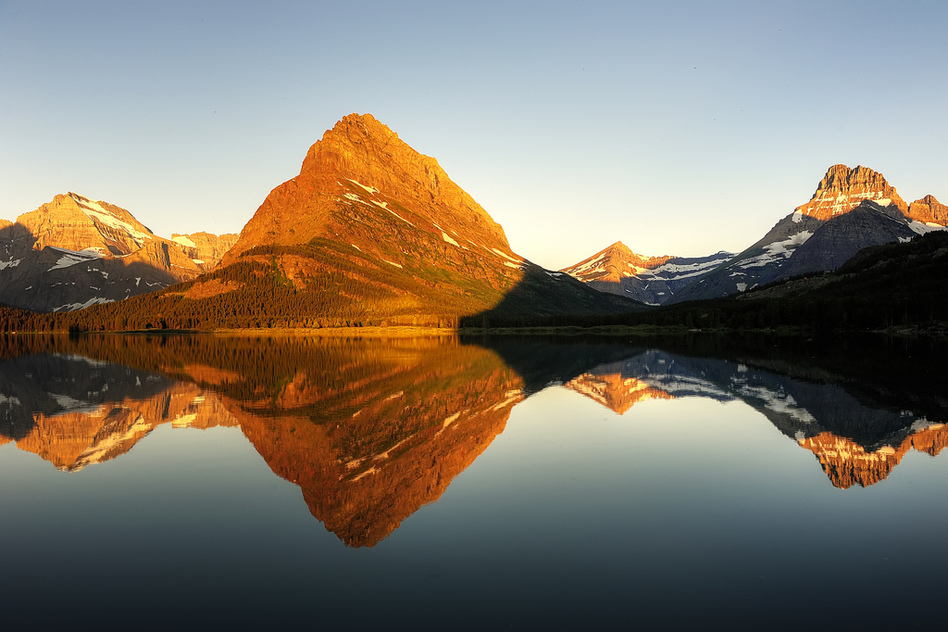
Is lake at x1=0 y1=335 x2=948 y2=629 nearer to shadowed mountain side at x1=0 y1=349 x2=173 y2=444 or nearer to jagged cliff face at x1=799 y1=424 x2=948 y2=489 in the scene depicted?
jagged cliff face at x1=799 y1=424 x2=948 y2=489

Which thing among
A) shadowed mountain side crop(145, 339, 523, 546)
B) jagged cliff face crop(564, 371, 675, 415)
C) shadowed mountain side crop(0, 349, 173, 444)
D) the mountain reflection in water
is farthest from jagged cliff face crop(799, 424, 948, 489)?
shadowed mountain side crop(0, 349, 173, 444)

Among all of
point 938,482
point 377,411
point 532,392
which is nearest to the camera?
point 938,482

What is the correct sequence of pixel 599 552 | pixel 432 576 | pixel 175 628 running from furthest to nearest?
pixel 599 552, pixel 432 576, pixel 175 628

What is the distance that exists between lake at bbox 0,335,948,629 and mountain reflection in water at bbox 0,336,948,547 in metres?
0.26

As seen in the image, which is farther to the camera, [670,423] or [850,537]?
[670,423]

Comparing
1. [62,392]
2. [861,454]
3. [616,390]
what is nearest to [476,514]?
[861,454]

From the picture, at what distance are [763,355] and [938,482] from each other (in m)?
78.0

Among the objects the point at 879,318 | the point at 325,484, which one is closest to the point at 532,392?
the point at 325,484

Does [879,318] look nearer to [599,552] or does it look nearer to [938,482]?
[938,482]

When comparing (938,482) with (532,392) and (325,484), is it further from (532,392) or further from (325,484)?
(532,392)

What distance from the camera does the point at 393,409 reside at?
4181 cm

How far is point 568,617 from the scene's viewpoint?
13.1 meters

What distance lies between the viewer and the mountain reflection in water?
25.3 meters

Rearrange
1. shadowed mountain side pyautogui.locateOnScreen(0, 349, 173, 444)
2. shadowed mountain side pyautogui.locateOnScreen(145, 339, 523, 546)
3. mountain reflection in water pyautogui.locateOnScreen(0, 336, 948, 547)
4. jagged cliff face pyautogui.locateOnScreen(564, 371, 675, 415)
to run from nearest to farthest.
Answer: shadowed mountain side pyautogui.locateOnScreen(145, 339, 523, 546)
mountain reflection in water pyautogui.locateOnScreen(0, 336, 948, 547)
shadowed mountain side pyautogui.locateOnScreen(0, 349, 173, 444)
jagged cliff face pyautogui.locateOnScreen(564, 371, 675, 415)
